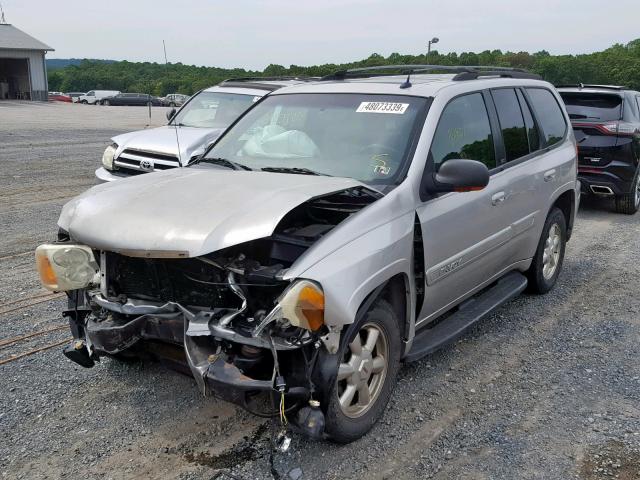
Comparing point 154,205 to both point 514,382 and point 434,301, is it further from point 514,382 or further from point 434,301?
point 514,382

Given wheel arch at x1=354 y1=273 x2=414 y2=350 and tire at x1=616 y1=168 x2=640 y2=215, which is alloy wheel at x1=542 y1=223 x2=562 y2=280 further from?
tire at x1=616 y1=168 x2=640 y2=215

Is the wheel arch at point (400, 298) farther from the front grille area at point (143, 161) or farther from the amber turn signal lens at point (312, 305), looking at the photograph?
the front grille area at point (143, 161)

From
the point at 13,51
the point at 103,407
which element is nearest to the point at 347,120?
the point at 103,407

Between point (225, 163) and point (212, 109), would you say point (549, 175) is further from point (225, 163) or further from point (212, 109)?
point (212, 109)

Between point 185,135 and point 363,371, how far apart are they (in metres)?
6.25

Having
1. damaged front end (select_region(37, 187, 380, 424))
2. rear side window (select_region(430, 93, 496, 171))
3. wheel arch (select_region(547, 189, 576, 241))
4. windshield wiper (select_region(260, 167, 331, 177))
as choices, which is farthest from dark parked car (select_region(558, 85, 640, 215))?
damaged front end (select_region(37, 187, 380, 424))

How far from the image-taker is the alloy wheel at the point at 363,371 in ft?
10.5

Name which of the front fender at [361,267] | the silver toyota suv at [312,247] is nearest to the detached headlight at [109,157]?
the silver toyota suv at [312,247]

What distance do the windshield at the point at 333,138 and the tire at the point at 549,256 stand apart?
2137mm

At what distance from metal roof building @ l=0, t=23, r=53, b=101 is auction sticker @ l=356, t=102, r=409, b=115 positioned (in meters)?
50.4

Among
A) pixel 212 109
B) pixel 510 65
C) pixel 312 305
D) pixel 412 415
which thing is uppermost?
pixel 510 65

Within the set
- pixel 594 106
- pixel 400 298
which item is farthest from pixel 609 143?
pixel 400 298

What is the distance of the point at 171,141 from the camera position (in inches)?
331

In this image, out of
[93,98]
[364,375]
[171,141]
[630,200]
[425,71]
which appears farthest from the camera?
[93,98]
